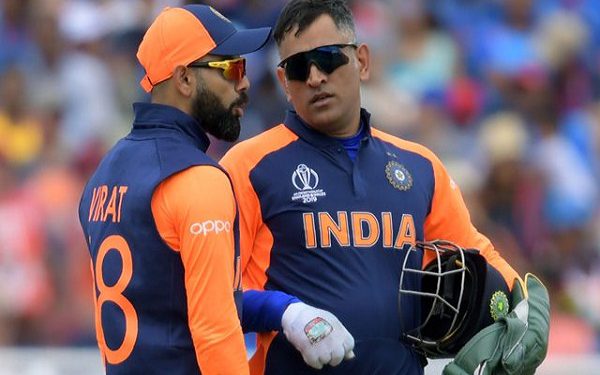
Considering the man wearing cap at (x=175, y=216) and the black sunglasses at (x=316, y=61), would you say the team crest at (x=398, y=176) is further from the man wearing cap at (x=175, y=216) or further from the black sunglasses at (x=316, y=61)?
the man wearing cap at (x=175, y=216)

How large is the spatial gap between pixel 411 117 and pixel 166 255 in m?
5.55

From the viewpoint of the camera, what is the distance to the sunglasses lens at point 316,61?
4418 millimetres

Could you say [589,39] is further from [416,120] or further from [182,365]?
[182,365]

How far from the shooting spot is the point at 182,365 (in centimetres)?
388

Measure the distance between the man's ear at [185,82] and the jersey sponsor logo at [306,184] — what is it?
53 centimetres

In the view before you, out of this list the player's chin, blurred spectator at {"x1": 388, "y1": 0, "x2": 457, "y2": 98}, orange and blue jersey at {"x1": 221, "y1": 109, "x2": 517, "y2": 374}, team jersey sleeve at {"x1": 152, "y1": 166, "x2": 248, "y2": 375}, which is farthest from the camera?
blurred spectator at {"x1": 388, "y1": 0, "x2": 457, "y2": 98}

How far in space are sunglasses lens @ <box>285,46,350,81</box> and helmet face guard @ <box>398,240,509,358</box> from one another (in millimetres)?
671

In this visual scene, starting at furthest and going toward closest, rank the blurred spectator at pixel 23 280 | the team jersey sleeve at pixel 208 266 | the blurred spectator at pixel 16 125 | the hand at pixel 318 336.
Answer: the blurred spectator at pixel 16 125 → the blurred spectator at pixel 23 280 → the hand at pixel 318 336 → the team jersey sleeve at pixel 208 266

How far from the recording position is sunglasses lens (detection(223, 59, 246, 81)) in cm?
410

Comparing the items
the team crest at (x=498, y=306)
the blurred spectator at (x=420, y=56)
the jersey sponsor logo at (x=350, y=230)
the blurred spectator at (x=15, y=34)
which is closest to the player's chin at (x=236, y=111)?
the jersey sponsor logo at (x=350, y=230)

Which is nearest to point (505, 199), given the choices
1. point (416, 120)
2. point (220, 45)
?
point (416, 120)

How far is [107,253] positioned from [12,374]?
11.6 ft

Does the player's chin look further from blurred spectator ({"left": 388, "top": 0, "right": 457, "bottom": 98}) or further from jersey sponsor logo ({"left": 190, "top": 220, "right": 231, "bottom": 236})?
blurred spectator ({"left": 388, "top": 0, "right": 457, "bottom": 98})

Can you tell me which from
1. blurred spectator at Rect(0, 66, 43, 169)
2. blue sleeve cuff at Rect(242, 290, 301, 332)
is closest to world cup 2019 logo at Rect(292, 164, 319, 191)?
blue sleeve cuff at Rect(242, 290, 301, 332)
